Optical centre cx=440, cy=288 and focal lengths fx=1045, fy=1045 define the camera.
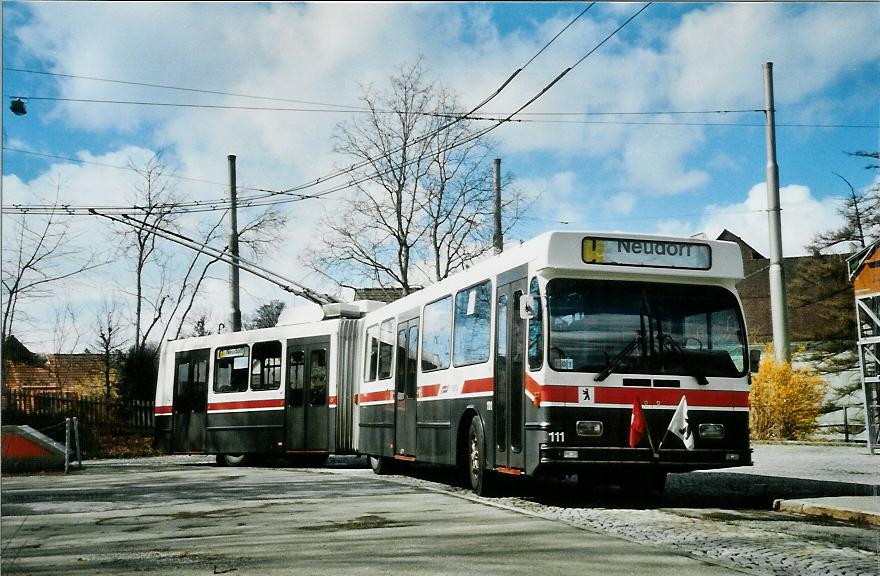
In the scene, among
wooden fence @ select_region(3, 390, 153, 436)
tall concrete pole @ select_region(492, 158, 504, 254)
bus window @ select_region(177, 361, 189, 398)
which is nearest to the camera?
bus window @ select_region(177, 361, 189, 398)

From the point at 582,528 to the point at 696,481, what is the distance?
6680 millimetres

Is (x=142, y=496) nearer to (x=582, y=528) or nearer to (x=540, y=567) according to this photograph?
(x=582, y=528)

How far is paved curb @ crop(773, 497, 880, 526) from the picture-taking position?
32.2 feet

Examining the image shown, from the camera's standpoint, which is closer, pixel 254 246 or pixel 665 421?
pixel 665 421

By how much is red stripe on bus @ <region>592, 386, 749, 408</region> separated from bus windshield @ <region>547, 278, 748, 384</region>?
0.55 feet

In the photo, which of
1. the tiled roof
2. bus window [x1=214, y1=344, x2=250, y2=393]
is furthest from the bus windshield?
the tiled roof

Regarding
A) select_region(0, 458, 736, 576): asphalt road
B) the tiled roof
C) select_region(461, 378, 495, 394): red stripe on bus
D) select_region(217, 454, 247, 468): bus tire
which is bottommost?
select_region(0, 458, 736, 576): asphalt road

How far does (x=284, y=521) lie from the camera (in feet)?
34.0

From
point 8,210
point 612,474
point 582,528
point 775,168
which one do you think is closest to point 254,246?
point 8,210

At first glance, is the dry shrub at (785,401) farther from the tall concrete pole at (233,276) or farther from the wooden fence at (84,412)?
the wooden fence at (84,412)

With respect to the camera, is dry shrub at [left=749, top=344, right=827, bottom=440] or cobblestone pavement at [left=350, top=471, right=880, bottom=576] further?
dry shrub at [left=749, top=344, right=827, bottom=440]

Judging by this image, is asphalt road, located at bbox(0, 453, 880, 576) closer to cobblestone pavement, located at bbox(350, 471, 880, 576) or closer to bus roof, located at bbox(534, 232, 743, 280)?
cobblestone pavement, located at bbox(350, 471, 880, 576)

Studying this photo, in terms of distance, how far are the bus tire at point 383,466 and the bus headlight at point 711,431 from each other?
7.81m

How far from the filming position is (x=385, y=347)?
58.0ft
